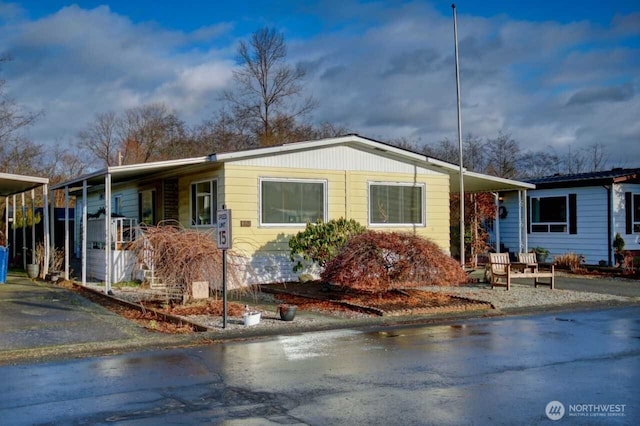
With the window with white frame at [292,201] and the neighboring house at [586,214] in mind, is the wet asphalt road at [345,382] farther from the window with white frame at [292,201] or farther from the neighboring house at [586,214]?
the neighboring house at [586,214]

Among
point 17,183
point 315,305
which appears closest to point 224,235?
point 315,305

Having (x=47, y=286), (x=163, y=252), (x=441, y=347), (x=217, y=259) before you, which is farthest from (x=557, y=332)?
(x=47, y=286)

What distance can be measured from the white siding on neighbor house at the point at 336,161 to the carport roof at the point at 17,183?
6609 millimetres

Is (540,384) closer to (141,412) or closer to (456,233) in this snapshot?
(141,412)

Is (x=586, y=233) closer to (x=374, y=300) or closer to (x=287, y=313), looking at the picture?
(x=374, y=300)

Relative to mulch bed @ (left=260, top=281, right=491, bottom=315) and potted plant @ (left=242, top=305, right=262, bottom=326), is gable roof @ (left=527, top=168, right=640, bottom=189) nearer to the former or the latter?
mulch bed @ (left=260, top=281, right=491, bottom=315)

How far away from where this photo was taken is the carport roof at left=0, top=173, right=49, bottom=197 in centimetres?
1852

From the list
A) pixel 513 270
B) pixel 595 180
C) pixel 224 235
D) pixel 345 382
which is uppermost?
pixel 595 180

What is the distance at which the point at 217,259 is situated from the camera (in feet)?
43.4

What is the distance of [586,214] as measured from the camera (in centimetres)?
2425

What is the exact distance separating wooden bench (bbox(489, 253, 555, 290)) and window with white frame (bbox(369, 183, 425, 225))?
2.64m

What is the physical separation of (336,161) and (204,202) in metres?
3.84

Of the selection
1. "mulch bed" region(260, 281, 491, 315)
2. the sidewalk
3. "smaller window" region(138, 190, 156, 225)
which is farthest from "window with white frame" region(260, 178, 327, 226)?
"smaller window" region(138, 190, 156, 225)

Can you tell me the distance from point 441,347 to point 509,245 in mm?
18729
